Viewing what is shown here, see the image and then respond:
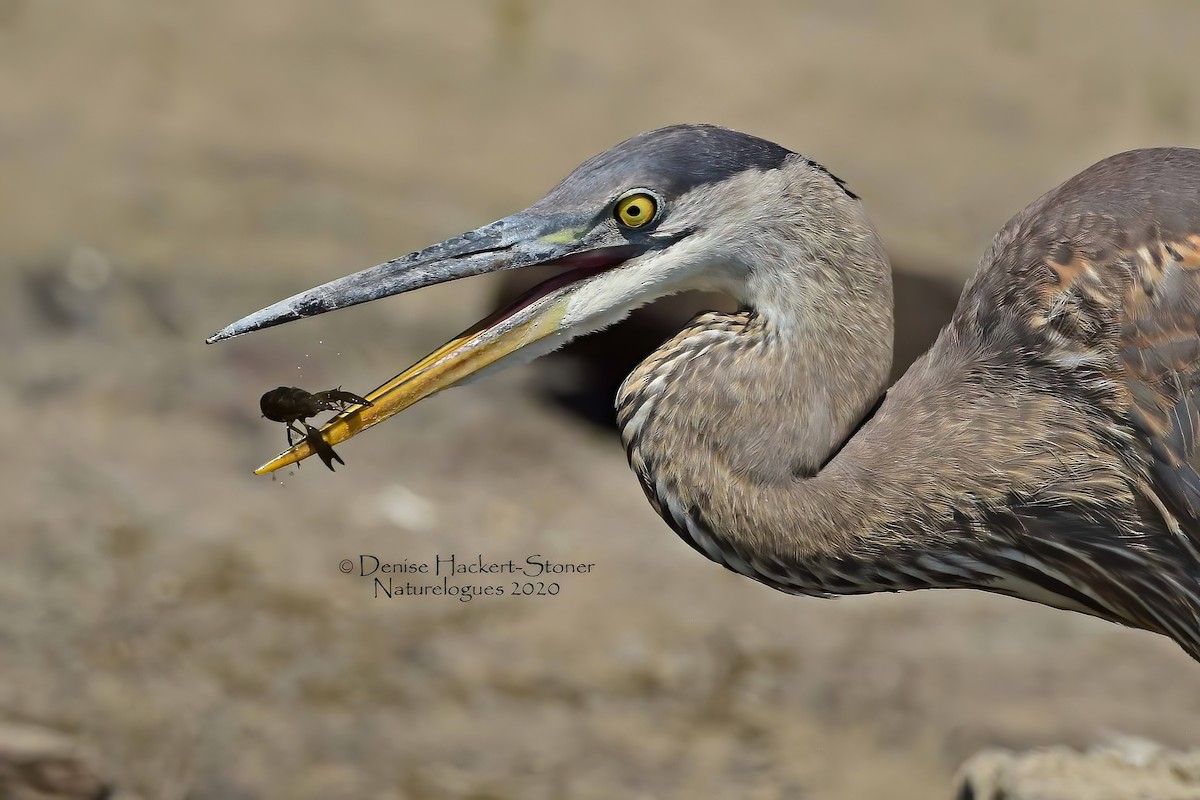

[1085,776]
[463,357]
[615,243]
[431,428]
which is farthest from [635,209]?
[431,428]

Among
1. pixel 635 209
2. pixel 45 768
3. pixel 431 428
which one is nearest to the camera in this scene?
pixel 635 209

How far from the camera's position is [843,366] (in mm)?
2602

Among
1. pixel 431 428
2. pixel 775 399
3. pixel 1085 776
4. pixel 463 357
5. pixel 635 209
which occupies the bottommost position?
pixel 1085 776

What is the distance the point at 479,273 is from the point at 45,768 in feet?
9.46

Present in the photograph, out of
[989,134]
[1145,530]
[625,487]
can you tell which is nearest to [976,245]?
[989,134]

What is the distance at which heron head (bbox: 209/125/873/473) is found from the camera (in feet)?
8.34

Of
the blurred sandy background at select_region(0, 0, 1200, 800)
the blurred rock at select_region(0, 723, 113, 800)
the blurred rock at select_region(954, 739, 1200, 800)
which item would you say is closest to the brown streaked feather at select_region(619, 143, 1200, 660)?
the blurred rock at select_region(954, 739, 1200, 800)

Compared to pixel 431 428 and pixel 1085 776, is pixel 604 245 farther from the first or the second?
pixel 431 428

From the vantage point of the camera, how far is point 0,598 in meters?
4.93

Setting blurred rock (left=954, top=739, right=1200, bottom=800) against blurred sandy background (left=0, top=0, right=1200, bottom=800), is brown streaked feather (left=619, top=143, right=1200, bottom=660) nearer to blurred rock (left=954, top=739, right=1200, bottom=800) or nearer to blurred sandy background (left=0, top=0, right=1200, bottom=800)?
blurred rock (left=954, top=739, right=1200, bottom=800)

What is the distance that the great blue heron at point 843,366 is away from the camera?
2.53m

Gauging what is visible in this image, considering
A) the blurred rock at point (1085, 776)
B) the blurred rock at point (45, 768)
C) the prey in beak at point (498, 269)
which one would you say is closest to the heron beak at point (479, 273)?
the prey in beak at point (498, 269)

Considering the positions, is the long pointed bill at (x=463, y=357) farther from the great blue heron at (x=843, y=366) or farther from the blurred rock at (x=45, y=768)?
the blurred rock at (x=45, y=768)

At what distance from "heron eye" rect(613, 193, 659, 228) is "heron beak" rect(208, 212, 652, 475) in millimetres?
46
